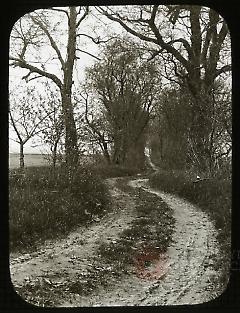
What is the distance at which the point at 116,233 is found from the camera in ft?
5.40

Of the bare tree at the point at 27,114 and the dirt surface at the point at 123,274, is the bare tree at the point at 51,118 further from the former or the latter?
the dirt surface at the point at 123,274

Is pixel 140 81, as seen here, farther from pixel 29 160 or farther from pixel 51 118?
pixel 29 160

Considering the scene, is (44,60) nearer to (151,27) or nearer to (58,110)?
(58,110)

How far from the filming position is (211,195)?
1.71 m

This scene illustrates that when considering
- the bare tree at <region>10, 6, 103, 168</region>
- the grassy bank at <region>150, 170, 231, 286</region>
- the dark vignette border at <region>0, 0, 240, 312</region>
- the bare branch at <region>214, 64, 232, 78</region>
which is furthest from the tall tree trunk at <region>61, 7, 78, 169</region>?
the bare branch at <region>214, 64, 232, 78</region>

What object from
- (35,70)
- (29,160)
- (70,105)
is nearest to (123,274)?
(29,160)

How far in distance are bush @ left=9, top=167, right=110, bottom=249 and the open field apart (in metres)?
0.02

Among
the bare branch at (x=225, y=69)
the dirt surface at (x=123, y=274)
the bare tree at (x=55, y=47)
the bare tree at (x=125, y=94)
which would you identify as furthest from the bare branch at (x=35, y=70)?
the bare branch at (x=225, y=69)

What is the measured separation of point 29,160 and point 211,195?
0.68 metres

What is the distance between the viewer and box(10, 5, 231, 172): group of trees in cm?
165

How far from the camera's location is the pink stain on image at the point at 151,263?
162 centimetres

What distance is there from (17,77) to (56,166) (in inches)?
13.9
